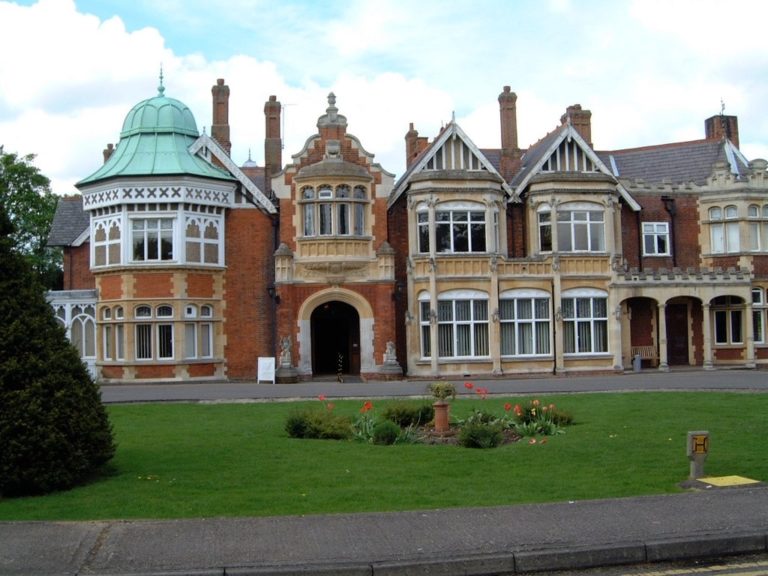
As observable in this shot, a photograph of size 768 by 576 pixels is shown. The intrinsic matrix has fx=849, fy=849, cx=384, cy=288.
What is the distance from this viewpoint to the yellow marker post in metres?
11.3

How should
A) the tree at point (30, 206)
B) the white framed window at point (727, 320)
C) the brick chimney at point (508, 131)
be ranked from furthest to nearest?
the tree at point (30, 206) < the brick chimney at point (508, 131) < the white framed window at point (727, 320)

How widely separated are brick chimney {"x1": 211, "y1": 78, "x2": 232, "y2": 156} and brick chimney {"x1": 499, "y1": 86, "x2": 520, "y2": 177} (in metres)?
11.8

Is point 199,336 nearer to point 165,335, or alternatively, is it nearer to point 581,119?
point 165,335

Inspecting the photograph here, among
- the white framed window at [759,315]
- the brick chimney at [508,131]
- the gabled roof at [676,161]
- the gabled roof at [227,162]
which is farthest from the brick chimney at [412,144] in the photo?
the white framed window at [759,315]

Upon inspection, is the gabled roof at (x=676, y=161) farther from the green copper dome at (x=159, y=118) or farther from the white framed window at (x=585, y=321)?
the green copper dome at (x=159, y=118)

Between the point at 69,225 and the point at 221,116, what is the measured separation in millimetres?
8081

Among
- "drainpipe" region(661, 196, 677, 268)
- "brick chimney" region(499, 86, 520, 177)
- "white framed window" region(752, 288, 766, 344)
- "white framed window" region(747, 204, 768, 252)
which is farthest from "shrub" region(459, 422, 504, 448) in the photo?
"white framed window" region(747, 204, 768, 252)

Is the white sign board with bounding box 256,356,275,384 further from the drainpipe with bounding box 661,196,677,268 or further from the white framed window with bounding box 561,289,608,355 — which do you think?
the drainpipe with bounding box 661,196,677,268

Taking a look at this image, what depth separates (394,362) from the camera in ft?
105

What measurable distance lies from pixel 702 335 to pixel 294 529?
3078 cm

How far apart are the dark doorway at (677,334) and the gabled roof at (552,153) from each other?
4675 mm

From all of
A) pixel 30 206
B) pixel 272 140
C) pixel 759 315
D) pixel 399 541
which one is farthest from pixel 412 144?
pixel 399 541

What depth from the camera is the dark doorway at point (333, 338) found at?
115ft

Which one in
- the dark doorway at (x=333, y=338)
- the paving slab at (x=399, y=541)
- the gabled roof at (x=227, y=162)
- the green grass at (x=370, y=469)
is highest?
the gabled roof at (x=227, y=162)
